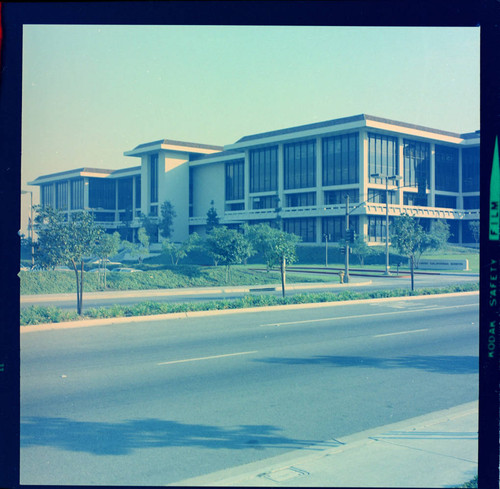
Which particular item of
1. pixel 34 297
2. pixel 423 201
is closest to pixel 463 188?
pixel 423 201

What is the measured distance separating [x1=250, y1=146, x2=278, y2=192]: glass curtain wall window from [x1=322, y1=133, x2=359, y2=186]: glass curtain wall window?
8615 mm

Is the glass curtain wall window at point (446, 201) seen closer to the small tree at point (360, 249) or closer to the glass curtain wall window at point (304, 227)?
the glass curtain wall window at point (304, 227)

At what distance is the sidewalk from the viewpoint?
4469 mm

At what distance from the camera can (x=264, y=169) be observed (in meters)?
75.9

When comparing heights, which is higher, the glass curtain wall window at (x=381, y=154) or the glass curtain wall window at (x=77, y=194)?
the glass curtain wall window at (x=381, y=154)

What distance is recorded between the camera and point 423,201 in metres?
66.7

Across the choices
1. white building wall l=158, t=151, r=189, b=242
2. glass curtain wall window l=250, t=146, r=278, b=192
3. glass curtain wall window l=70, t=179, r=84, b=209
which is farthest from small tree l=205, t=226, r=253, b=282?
white building wall l=158, t=151, r=189, b=242

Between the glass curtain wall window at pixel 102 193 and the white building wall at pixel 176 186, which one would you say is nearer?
the glass curtain wall window at pixel 102 193

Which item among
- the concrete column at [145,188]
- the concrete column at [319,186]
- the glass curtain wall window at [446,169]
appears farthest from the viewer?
the concrete column at [145,188]

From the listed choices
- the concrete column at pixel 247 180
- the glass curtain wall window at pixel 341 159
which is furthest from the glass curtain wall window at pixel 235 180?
the glass curtain wall window at pixel 341 159

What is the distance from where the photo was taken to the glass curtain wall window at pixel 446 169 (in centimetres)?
Result: 6694

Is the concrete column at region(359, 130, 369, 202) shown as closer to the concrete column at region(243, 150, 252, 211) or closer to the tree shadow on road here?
the concrete column at region(243, 150, 252, 211)

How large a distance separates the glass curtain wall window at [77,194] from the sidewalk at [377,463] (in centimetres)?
6847
